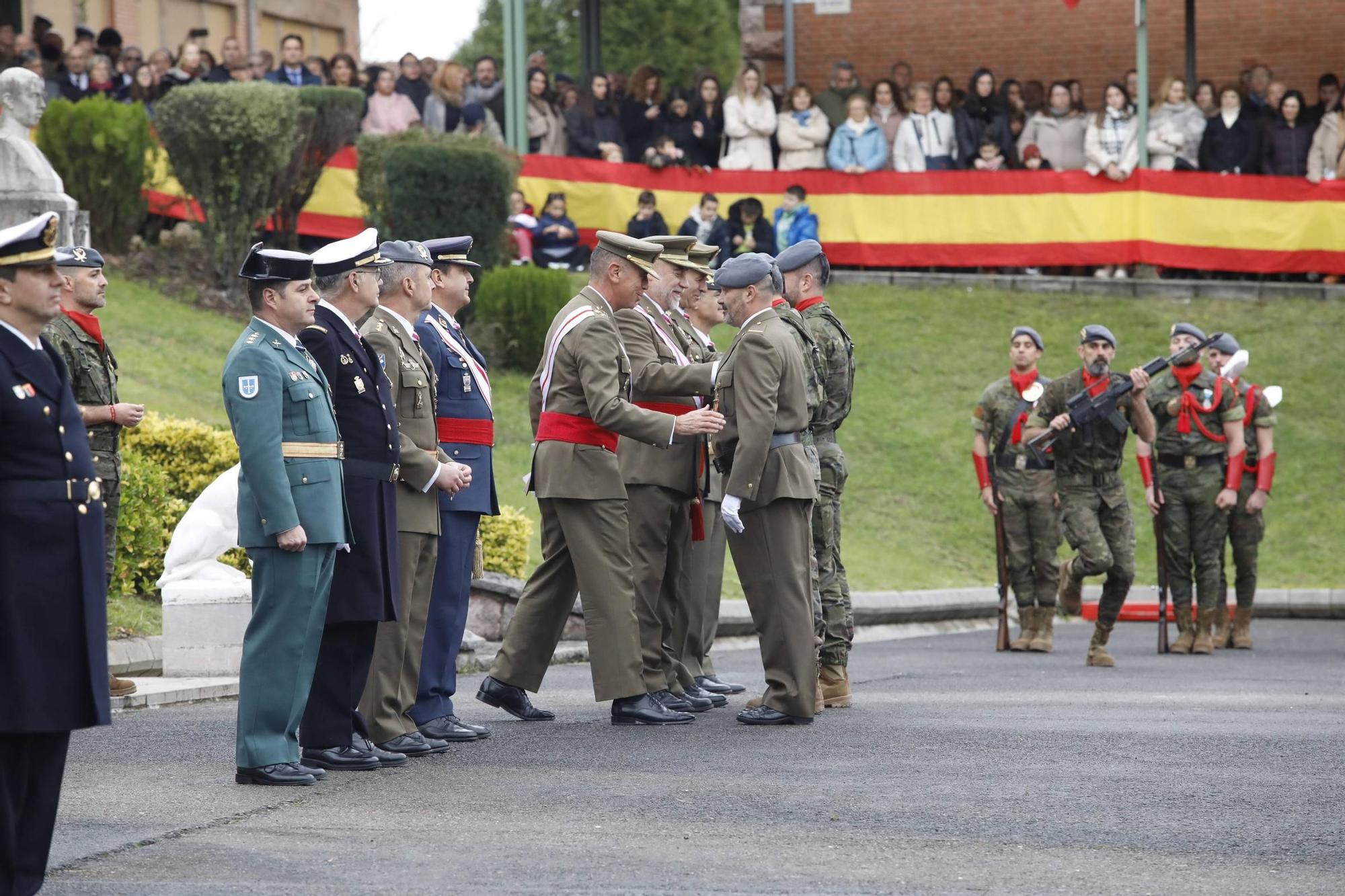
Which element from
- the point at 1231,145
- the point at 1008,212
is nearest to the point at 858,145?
the point at 1008,212

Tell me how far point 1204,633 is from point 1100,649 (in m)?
1.44

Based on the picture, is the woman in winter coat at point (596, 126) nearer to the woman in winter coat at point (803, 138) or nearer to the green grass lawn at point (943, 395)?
the woman in winter coat at point (803, 138)

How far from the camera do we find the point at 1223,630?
14078mm

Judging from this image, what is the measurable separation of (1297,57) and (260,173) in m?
15.5

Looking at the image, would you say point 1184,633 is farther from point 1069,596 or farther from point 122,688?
point 122,688

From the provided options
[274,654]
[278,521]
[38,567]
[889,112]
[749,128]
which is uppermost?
[889,112]

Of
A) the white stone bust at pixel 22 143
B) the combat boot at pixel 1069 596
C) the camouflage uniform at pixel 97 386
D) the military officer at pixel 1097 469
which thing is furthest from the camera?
the combat boot at pixel 1069 596

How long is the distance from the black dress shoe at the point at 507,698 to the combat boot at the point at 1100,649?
466cm

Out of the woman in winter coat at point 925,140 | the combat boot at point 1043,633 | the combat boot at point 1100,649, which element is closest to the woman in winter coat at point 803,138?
the woman in winter coat at point 925,140

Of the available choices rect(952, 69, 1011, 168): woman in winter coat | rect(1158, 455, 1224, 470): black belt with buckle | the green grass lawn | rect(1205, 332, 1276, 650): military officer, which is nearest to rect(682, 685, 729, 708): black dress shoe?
the green grass lawn

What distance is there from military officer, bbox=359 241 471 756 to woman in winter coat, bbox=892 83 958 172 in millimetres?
15409

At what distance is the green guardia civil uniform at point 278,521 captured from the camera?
6918 mm

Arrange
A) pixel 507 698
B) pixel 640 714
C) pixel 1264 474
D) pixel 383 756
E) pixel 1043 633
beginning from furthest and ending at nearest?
pixel 1264 474
pixel 1043 633
pixel 507 698
pixel 640 714
pixel 383 756

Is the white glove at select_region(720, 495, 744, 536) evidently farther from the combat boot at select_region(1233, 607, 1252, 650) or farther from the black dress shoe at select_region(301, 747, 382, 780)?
the combat boot at select_region(1233, 607, 1252, 650)
